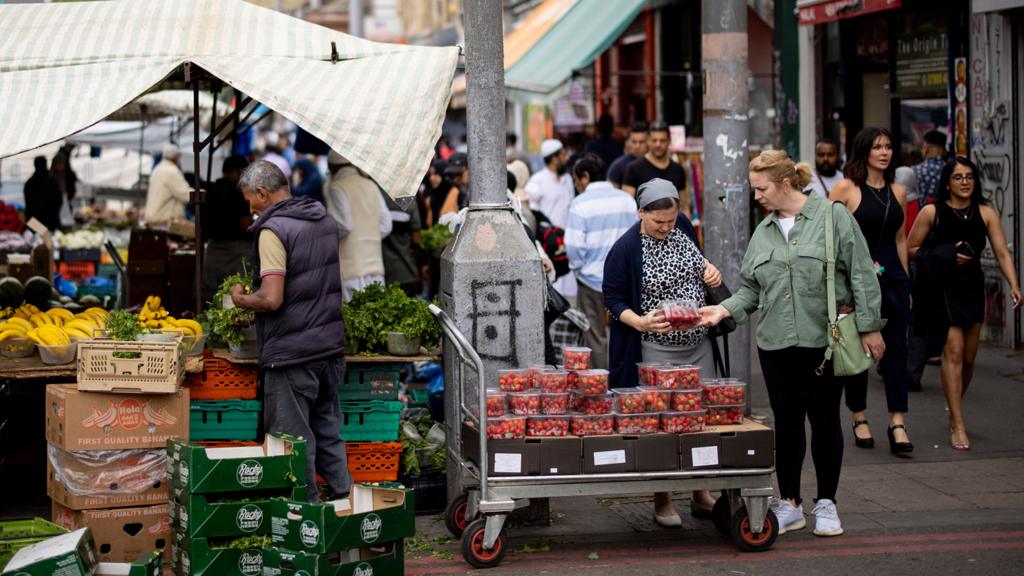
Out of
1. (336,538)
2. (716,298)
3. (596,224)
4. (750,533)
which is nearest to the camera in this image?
(336,538)

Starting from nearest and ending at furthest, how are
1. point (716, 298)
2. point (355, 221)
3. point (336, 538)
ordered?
point (336, 538) → point (716, 298) → point (355, 221)

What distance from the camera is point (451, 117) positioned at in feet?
136

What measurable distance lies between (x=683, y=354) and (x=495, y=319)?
1.04m

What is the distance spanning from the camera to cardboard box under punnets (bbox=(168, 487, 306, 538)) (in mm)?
6160

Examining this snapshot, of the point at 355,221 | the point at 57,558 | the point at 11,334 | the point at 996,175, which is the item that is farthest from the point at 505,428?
the point at 996,175

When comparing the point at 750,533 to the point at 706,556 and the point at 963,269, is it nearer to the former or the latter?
the point at 706,556

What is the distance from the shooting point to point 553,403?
650cm

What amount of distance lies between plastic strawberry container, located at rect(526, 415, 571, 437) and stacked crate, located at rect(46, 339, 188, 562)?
1843mm

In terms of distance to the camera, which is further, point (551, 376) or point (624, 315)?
point (624, 315)

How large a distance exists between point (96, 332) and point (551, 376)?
2.50 m

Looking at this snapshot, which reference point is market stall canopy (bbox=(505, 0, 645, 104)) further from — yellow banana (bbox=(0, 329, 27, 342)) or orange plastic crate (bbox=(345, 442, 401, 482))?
yellow banana (bbox=(0, 329, 27, 342))

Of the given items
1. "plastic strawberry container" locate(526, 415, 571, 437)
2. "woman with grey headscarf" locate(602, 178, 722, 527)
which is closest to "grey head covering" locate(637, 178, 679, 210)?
"woman with grey headscarf" locate(602, 178, 722, 527)

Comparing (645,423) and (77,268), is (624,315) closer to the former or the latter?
(645,423)

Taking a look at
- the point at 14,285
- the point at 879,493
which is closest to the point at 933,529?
the point at 879,493
